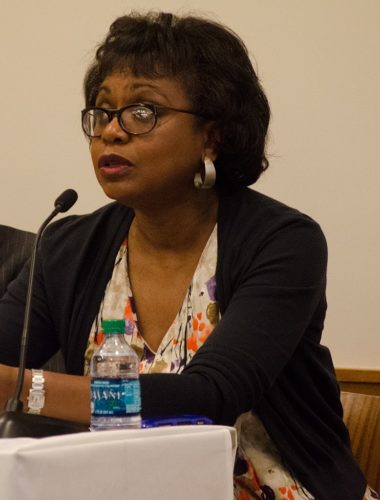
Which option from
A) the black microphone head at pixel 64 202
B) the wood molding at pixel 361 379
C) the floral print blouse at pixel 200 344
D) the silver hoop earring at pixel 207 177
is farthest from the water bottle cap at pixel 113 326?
the wood molding at pixel 361 379

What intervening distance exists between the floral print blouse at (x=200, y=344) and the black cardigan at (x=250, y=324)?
2cm

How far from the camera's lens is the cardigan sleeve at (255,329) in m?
1.33

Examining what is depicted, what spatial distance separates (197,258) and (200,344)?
0.20 m

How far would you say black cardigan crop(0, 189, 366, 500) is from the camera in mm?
1432

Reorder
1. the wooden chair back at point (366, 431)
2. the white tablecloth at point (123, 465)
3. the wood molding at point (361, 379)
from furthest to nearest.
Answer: the wood molding at point (361, 379) → the wooden chair back at point (366, 431) → the white tablecloth at point (123, 465)

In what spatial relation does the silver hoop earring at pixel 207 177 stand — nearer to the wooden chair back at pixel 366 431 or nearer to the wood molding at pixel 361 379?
the wooden chair back at pixel 366 431

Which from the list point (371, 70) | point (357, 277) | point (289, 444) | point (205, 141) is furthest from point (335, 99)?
point (289, 444)

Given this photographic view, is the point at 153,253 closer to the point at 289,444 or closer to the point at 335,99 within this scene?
the point at 289,444

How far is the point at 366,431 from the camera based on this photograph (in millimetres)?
1866

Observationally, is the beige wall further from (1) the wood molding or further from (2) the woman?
(2) the woman

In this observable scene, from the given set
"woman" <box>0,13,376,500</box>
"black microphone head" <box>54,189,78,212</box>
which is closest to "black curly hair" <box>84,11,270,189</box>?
"woman" <box>0,13,376,500</box>

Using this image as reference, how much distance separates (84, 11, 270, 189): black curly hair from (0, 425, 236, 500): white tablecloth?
923 millimetres

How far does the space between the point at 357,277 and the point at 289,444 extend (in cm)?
103

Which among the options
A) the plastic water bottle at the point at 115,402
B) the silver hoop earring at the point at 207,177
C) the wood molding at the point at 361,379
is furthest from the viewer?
the wood molding at the point at 361,379
